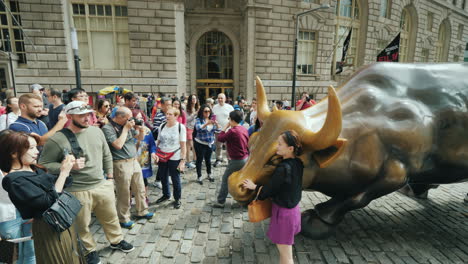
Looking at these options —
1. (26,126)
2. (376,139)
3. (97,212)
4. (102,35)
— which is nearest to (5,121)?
(26,126)

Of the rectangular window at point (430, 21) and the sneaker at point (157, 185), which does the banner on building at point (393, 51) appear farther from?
the rectangular window at point (430, 21)

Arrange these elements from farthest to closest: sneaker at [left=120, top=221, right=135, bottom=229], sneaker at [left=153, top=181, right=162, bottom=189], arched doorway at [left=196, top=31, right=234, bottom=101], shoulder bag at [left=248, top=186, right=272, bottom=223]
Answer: arched doorway at [left=196, top=31, right=234, bottom=101], sneaker at [left=153, top=181, right=162, bottom=189], sneaker at [left=120, top=221, right=135, bottom=229], shoulder bag at [left=248, top=186, right=272, bottom=223]

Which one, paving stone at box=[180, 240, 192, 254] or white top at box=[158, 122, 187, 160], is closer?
paving stone at box=[180, 240, 192, 254]

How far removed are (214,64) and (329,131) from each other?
16.7 metres

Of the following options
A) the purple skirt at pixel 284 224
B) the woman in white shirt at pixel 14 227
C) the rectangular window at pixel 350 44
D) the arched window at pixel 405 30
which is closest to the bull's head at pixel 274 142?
the purple skirt at pixel 284 224

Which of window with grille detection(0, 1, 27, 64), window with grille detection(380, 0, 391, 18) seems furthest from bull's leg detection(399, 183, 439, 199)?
window with grille detection(380, 0, 391, 18)

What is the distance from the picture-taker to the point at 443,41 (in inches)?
1150

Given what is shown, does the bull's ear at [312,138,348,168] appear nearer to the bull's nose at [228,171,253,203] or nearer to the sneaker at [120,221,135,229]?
the bull's nose at [228,171,253,203]

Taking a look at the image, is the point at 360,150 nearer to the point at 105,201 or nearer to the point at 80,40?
the point at 105,201

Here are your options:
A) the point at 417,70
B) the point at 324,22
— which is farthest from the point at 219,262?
the point at 324,22

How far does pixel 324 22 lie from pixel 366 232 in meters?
17.4

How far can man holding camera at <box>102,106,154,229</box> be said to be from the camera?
11.5ft

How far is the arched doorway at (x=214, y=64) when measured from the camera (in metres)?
17.7

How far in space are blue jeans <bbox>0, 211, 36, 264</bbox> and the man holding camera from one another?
1217mm
